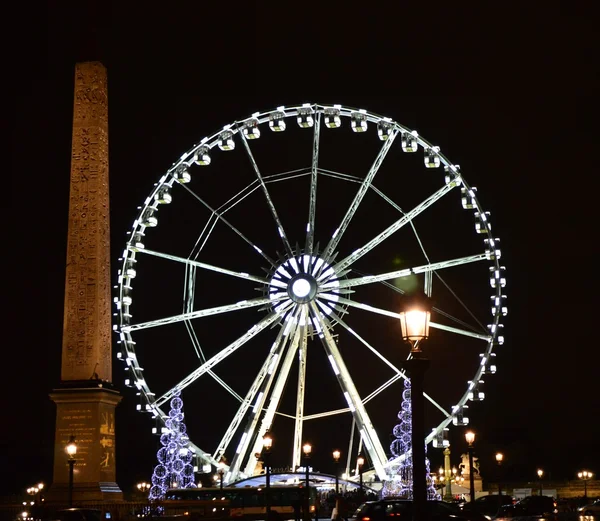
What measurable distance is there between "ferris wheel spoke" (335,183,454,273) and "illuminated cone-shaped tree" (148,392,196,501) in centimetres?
825

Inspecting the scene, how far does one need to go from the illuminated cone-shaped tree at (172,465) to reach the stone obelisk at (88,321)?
19.9ft

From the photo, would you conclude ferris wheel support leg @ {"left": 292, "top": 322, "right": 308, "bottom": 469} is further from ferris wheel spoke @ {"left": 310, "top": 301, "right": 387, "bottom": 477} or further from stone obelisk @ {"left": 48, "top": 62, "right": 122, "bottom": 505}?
stone obelisk @ {"left": 48, "top": 62, "right": 122, "bottom": 505}

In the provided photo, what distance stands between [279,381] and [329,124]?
798 centimetres

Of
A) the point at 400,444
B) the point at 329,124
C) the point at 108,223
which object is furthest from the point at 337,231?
the point at 400,444

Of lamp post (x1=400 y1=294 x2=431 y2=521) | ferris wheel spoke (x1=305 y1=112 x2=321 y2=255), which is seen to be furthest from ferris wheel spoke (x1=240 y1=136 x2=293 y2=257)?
lamp post (x1=400 y1=294 x2=431 y2=521)

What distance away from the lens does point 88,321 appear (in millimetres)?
28156

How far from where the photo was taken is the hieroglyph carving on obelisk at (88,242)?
2805cm

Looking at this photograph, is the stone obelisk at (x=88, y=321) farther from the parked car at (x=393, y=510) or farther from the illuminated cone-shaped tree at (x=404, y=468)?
the parked car at (x=393, y=510)

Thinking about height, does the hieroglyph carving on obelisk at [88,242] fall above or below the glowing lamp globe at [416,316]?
above

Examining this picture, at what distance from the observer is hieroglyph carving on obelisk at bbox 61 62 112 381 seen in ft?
92.0

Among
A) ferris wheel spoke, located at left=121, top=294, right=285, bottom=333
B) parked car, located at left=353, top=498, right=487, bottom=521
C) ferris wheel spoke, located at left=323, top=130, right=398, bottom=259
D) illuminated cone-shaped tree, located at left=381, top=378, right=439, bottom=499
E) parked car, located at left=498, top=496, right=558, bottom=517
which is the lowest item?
parked car, located at left=498, top=496, right=558, bottom=517

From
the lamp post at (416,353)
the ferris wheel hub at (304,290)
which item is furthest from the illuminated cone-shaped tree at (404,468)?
the lamp post at (416,353)

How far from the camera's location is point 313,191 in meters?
30.8

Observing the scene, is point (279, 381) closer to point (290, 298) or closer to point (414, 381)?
point (290, 298)
